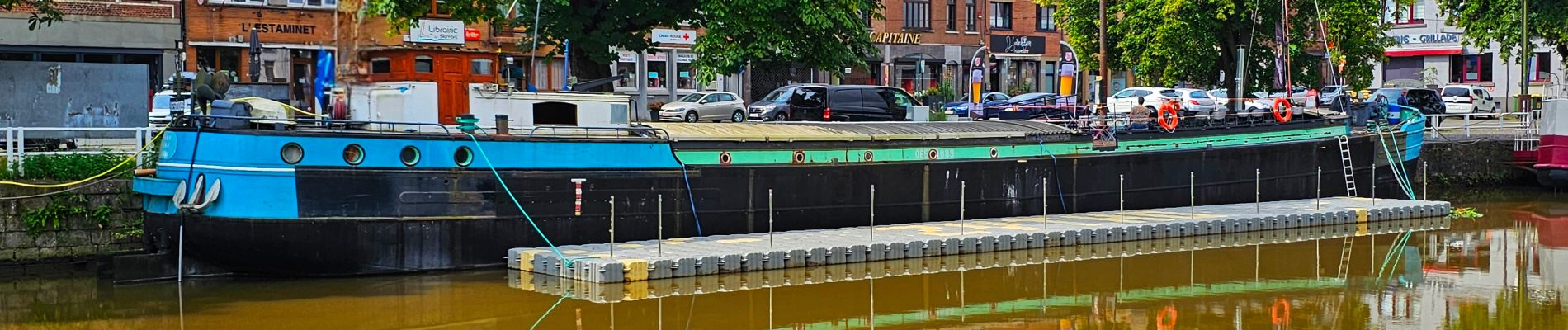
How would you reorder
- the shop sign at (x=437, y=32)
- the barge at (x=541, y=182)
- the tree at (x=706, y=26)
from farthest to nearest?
the shop sign at (x=437, y=32) → the tree at (x=706, y=26) → the barge at (x=541, y=182)

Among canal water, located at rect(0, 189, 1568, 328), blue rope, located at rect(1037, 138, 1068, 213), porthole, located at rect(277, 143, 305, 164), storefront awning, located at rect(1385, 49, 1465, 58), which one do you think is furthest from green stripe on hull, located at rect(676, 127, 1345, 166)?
storefront awning, located at rect(1385, 49, 1465, 58)

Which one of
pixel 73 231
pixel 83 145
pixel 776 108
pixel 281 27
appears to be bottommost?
pixel 73 231

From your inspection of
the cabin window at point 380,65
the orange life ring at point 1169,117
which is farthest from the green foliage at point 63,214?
the orange life ring at point 1169,117

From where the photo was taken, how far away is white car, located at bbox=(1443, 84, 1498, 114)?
55.3 meters

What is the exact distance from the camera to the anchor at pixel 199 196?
2044 centimetres

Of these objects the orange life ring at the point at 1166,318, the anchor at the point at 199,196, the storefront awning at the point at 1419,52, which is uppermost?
the storefront awning at the point at 1419,52

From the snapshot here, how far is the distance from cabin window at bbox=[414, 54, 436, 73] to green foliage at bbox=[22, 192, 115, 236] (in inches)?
186

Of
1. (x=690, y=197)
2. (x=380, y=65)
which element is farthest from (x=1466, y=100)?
(x=380, y=65)

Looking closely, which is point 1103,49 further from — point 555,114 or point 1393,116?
point 555,114

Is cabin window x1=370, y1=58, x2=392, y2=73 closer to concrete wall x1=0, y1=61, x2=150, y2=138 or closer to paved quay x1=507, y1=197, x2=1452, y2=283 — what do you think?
paved quay x1=507, y1=197, x2=1452, y2=283

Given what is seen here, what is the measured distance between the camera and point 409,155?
20.9 metres

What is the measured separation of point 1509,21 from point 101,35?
37.8 meters

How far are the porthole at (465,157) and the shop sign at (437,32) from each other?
10751mm

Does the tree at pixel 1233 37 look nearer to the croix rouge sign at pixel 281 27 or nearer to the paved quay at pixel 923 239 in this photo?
the paved quay at pixel 923 239
